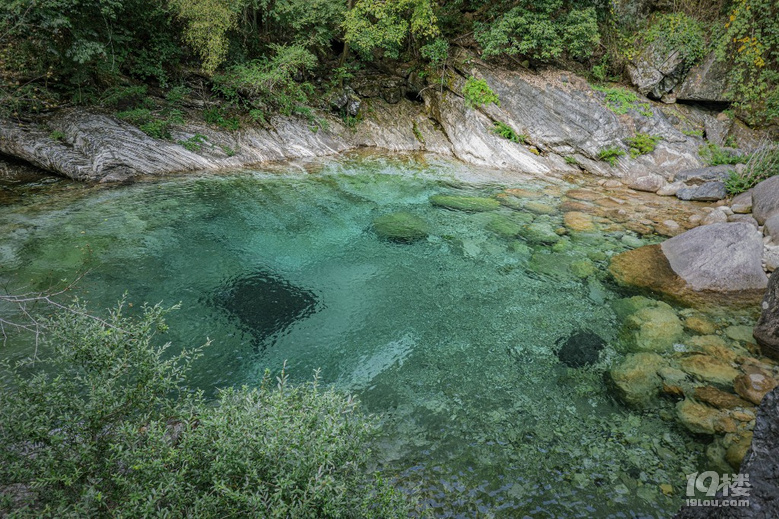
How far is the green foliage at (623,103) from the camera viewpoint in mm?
13188

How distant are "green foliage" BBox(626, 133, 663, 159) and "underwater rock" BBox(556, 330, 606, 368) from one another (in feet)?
32.0

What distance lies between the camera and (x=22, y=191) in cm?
884

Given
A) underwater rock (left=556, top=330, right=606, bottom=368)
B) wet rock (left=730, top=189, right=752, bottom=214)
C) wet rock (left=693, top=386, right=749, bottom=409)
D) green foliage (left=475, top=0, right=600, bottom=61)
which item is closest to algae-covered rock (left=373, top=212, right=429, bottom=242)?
underwater rock (left=556, top=330, right=606, bottom=368)

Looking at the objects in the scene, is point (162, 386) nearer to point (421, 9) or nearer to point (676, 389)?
point (676, 389)

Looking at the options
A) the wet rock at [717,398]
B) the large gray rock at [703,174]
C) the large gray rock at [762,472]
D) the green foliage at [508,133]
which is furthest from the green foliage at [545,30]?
the large gray rock at [762,472]

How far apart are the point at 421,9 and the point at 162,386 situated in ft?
48.0

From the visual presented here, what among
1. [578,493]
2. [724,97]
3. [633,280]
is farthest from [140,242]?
[724,97]

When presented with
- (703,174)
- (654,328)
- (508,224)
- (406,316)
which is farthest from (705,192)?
(406,316)

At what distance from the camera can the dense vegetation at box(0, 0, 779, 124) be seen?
35.6 feet

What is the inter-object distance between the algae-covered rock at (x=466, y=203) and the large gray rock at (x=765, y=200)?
18.5 feet

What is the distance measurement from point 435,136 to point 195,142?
8.70 meters

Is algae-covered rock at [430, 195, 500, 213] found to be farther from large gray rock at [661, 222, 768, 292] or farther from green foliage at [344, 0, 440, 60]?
green foliage at [344, 0, 440, 60]

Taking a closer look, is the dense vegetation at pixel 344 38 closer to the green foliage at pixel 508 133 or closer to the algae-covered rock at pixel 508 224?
the green foliage at pixel 508 133

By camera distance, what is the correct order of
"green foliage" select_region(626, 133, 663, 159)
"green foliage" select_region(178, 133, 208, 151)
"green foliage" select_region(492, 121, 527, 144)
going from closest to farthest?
"green foliage" select_region(178, 133, 208, 151) < "green foliage" select_region(626, 133, 663, 159) < "green foliage" select_region(492, 121, 527, 144)
